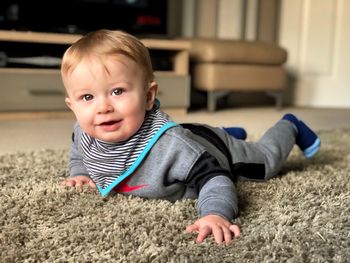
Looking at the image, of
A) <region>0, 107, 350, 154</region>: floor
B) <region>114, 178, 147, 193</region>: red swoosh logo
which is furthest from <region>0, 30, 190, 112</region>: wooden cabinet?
<region>114, 178, 147, 193</region>: red swoosh logo

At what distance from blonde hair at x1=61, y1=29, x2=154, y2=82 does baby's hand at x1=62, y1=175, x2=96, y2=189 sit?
0.22m

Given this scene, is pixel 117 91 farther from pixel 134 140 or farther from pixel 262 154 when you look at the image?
pixel 262 154

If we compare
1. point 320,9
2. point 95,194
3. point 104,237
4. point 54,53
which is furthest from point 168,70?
point 104,237

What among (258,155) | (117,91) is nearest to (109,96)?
(117,91)

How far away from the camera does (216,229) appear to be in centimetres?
58

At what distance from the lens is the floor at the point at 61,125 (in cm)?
136

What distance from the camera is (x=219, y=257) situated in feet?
1.70

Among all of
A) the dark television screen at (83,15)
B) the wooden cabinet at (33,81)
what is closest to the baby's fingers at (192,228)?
the wooden cabinet at (33,81)

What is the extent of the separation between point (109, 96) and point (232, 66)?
6.26ft

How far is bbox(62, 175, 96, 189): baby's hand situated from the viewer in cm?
82

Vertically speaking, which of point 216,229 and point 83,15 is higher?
point 83,15

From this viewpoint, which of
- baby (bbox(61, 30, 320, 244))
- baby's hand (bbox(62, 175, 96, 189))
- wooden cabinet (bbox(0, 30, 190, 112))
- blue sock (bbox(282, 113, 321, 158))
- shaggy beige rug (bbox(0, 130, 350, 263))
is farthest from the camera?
wooden cabinet (bbox(0, 30, 190, 112))

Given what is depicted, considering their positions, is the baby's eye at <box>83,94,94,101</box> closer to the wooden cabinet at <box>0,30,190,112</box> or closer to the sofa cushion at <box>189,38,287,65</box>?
the wooden cabinet at <box>0,30,190,112</box>

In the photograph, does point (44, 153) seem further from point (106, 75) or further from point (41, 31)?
point (41, 31)
